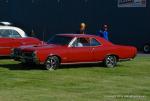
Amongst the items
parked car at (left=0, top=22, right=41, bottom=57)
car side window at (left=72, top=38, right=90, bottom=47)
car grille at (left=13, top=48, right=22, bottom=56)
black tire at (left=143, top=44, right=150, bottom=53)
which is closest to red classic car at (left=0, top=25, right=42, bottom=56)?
parked car at (left=0, top=22, right=41, bottom=57)

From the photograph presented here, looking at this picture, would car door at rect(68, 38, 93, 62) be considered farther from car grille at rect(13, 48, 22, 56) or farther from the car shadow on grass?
car grille at rect(13, 48, 22, 56)

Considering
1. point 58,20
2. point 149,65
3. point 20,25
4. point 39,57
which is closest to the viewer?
point 39,57

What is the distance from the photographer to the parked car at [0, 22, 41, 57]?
22116 millimetres

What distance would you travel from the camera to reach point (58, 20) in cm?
3659

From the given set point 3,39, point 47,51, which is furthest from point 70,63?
point 3,39

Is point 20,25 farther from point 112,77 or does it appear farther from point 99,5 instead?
point 112,77

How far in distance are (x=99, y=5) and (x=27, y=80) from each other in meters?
19.3

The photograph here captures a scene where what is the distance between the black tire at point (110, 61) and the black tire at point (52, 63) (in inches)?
91.1

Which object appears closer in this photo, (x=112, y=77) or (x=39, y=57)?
(x=112, y=77)

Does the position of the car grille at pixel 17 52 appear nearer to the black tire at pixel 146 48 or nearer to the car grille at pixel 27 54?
the car grille at pixel 27 54

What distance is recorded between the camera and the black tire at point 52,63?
18.4 metres

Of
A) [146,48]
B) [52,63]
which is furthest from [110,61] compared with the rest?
[146,48]

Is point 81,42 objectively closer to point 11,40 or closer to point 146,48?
point 11,40

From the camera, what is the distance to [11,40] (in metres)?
22.4
